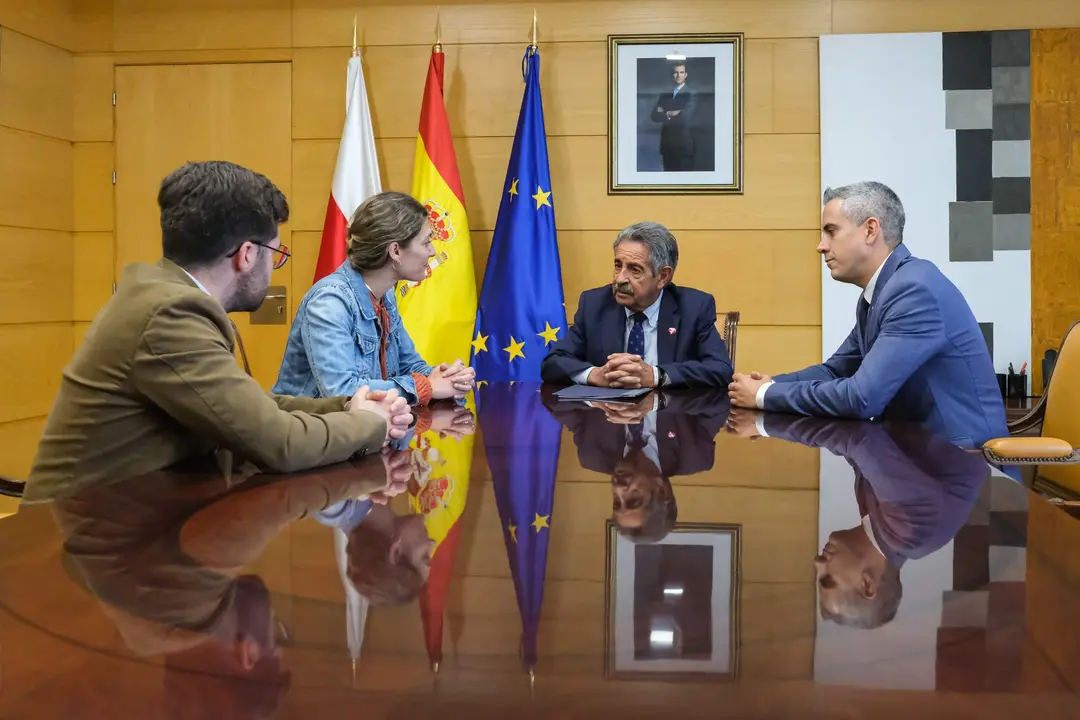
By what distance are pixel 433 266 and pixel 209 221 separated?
9.85ft

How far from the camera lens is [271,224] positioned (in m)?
1.75

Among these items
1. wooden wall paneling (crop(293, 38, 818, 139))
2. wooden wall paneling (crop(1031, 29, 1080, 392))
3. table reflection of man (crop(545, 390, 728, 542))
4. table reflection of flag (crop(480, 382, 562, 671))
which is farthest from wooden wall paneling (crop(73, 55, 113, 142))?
wooden wall paneling (crop(1031, 29, 1080, 392))

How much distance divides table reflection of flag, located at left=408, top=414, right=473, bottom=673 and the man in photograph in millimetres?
3194

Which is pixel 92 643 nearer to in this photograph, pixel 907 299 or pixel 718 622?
pixel 718 622

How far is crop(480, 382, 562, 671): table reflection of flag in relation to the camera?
859mm

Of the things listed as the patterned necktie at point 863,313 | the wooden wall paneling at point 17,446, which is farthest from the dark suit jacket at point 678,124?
the wooden wall paneling at point 17,446

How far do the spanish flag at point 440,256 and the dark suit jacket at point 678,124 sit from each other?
108 centimetres

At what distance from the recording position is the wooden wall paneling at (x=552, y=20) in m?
4.73

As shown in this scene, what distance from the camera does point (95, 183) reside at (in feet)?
16.8

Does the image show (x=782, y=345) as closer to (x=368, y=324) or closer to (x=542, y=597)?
(x=368, y=324)

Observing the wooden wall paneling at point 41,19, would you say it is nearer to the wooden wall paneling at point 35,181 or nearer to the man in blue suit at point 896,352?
the wooden wall paneling at point 35,181

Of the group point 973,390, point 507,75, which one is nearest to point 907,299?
point 973,390

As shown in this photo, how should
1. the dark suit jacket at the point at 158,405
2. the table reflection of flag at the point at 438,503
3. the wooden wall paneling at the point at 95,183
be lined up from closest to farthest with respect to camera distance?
the table reflection of flag at the point at 438,503 < the dark suit jacket at the point at 158,405 < the wooden wall paneling at the point at 95,183

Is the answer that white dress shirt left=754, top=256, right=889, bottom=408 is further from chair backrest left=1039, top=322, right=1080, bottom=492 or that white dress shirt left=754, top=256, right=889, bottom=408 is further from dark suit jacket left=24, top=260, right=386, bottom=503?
dark suit jacket left=24, top=260, right=386, bottom=503
